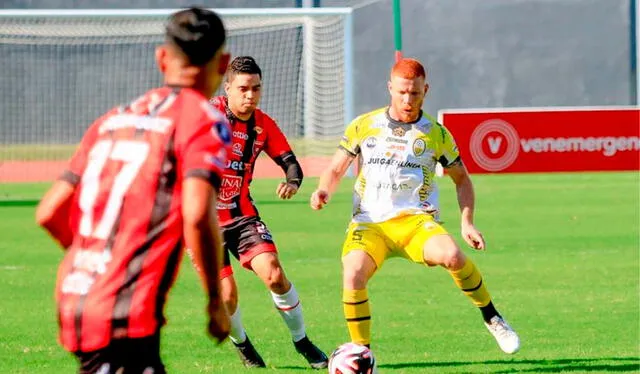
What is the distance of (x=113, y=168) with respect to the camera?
12.1ft

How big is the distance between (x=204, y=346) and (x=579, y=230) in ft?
28.2

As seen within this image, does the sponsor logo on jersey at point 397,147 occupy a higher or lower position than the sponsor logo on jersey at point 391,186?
higher

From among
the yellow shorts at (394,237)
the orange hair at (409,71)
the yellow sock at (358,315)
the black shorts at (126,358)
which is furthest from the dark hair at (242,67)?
the black shorts at (126,358)

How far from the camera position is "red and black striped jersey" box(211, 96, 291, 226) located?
7.84 m

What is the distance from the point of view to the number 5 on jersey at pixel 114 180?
3.66 meters

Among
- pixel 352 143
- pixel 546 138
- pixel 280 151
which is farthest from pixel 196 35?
pixel 546 138

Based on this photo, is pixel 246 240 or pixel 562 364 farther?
pixel 246 240

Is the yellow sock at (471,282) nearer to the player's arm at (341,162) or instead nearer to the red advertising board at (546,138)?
the player's arm at (341,162)

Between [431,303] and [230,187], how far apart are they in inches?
116

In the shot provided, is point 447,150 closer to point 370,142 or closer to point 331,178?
point 370,142

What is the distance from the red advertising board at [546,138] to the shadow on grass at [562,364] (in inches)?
673

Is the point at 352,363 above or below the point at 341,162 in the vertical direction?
below

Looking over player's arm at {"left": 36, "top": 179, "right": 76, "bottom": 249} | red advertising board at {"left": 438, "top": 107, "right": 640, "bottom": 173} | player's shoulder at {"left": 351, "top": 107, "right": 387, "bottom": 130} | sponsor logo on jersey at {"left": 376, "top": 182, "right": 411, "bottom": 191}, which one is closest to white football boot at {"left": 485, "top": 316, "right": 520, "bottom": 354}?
sponsor logo on jersey at {"left": 376, "top": 182, "right": 411, "bottom": 191}

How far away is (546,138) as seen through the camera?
999 inches
